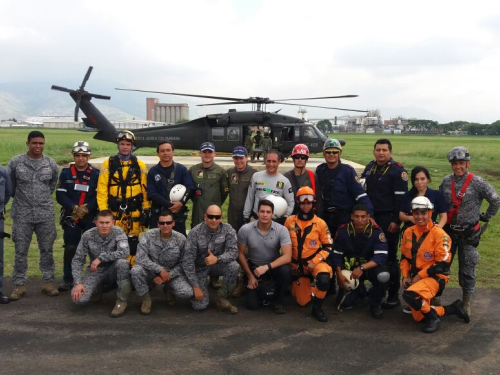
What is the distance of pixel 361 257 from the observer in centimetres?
558

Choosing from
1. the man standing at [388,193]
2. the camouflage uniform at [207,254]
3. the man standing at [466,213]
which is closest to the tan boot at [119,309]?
the camouflage uniform at [207,254]

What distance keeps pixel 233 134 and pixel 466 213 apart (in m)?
12.1

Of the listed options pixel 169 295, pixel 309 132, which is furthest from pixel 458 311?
pixel 309 132

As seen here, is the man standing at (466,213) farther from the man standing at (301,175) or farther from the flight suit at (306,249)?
the man standing at (301,175)

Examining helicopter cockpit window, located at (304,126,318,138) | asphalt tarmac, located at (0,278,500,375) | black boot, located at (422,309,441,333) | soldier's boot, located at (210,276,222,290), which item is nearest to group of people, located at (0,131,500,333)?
black boot, located at (422,309,441,333)

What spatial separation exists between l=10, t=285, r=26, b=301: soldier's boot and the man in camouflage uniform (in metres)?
1.55

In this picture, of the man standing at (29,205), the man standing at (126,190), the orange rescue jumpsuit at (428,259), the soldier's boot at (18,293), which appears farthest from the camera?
the man standing at (126,190)

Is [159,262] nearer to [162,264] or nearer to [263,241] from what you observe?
[162,264]

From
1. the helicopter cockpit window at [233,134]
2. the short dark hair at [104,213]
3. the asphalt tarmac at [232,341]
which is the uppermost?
the helicopter cockpit window at [233,134]

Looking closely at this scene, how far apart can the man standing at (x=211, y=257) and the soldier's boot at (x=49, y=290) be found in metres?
1.76

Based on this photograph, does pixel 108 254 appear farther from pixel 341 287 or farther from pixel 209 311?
pixel 341 287

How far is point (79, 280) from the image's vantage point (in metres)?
5.48

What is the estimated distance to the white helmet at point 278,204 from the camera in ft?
19.3

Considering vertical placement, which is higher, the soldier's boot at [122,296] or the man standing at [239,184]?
the man standing at [239,184]
